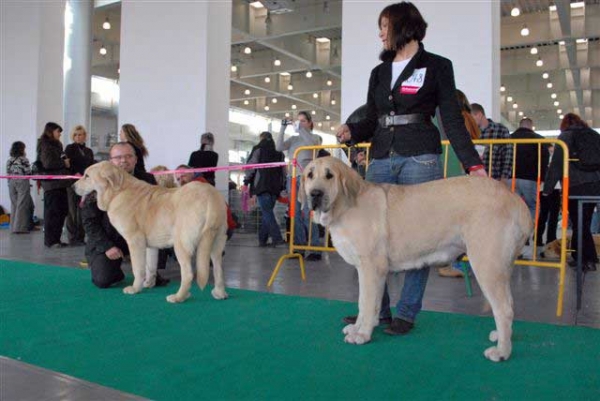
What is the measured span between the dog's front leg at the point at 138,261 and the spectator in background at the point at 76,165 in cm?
449

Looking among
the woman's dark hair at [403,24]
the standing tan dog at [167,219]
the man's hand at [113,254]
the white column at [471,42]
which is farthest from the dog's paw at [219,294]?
the white column at [471,42]

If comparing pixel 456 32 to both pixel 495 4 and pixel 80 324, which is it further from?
pixel 80 324

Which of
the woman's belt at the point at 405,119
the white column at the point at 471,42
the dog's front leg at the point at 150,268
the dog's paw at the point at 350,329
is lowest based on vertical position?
the dog's paw at the point at 350,329

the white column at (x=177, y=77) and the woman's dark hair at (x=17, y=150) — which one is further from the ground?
the white column at (x=177, y=77)

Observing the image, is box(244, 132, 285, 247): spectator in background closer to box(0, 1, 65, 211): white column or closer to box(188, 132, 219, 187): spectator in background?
box(188, 132, 219, 187): spectator in background

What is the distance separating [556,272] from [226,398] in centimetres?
530

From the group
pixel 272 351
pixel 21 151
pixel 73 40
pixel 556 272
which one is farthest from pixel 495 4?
pixel 73 40

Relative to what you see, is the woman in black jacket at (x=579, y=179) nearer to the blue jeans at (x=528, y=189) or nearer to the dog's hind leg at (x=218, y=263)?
the blue jeans at (x=528, y=189)

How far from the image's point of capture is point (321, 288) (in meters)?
5.06

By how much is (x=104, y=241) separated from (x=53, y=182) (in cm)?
434

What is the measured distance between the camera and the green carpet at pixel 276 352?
2.33 m

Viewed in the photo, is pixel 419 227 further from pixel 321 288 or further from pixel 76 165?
pixel 76 165

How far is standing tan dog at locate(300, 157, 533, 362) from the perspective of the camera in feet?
8.84

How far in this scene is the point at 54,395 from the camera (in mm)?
2252
